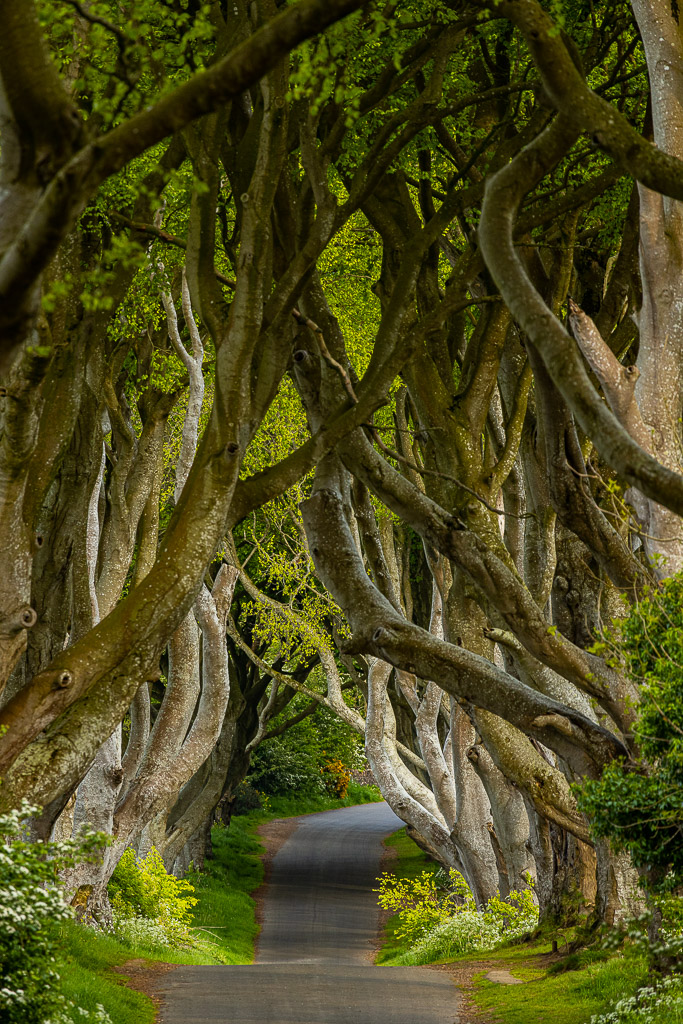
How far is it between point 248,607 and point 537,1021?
669 inches

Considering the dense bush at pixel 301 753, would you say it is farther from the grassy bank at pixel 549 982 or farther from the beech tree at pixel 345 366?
the grassy bank at pixel 549 982

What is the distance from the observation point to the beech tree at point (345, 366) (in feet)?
21.2

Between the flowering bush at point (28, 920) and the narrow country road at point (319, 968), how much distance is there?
9.89ft

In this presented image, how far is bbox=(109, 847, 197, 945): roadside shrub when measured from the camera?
1521cm

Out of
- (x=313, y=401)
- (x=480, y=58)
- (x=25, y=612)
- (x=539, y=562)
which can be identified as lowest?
(x=25, y=612)

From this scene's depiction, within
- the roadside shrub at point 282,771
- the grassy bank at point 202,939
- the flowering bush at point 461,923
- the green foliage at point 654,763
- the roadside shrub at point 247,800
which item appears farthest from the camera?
the roadside shrub at point 282,771

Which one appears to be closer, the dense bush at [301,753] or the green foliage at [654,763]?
the green foliage at [654,763]

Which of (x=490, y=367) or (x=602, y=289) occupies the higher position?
(x=602, y=289)

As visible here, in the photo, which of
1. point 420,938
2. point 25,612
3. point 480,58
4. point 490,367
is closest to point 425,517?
point 490,367

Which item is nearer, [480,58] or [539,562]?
[539,562]

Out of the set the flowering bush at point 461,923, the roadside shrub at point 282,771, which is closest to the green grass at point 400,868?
the flowering bush at point 461,923

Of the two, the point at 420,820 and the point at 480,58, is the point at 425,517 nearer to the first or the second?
the point at 480,58

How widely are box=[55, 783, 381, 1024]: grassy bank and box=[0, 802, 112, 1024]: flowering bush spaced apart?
42cm

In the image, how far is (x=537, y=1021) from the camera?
357 inches
